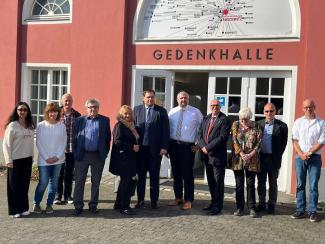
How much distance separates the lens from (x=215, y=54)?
851cm

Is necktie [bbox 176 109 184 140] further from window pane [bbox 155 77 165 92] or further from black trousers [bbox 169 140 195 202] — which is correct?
window pane [bbox 155 77 165 92]

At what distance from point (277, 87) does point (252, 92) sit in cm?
46

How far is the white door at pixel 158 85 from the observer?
9039 mm

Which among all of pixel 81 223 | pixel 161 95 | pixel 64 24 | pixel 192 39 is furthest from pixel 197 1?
pixel 81 223

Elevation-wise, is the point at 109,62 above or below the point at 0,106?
above

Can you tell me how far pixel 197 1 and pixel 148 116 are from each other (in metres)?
3.17

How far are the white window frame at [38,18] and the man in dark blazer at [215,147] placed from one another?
188 inches

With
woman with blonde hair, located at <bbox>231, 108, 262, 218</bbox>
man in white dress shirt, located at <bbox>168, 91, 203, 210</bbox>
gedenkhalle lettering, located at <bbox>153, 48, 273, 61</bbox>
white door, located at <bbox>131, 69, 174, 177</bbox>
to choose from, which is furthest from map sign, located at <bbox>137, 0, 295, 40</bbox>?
woman with blonde hair, located at <bbox>231, 108, 262, 218</bbox>

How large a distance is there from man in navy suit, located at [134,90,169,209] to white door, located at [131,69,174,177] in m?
2.27

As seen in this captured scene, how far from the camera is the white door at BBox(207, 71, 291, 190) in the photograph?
8133 mm

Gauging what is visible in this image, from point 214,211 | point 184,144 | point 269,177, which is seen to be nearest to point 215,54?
point 184,144

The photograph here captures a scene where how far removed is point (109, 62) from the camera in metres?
9.31

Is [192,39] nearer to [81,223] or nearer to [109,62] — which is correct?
[109,62]

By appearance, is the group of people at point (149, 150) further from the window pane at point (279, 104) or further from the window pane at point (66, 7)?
the window pane at point (66, 7)
